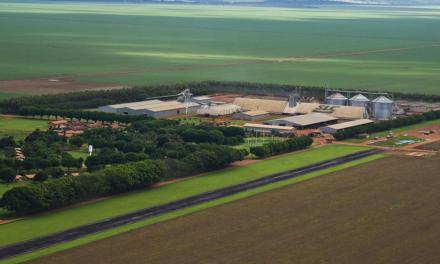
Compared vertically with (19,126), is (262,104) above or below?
above

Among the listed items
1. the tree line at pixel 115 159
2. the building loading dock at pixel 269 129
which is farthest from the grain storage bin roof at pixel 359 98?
the tree line at pixel 115 159

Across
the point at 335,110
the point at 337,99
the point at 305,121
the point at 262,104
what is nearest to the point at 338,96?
the point at 337,99

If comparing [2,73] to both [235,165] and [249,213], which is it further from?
[249,213]

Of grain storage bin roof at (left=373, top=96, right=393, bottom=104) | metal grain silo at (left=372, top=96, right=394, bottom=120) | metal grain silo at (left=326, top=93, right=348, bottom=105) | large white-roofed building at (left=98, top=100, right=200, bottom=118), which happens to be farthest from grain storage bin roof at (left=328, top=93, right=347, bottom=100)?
large white-roofed building at (left=98, top=100, right=200, bottom=118)

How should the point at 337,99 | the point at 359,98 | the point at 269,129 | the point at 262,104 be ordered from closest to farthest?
the point at 269,129 → the point at 359,98 → the point at 262,104 → the point at 337,99

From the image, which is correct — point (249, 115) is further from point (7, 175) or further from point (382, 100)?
point (7, 175)

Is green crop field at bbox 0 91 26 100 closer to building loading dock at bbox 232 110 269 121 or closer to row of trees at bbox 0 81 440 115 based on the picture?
row of trees at bbox 0 81 440 115

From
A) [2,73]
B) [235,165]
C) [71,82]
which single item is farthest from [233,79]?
[235,165]
